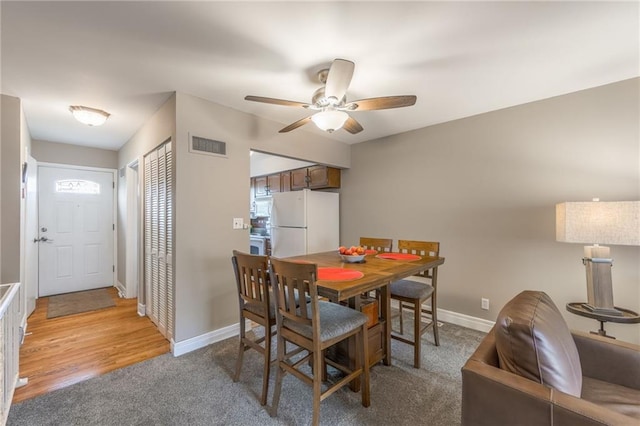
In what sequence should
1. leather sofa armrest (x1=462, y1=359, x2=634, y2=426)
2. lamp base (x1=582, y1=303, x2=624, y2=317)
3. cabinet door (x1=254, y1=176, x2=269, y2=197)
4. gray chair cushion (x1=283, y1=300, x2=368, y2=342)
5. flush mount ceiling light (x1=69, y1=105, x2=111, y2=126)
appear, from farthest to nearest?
cabinet door (x1=254, y1=176, x2=269, y2=197) → flush mount ceiling light (x1=69, y1=105, x2=111, y2=126) → lamp base (x1=582, y1=303, x2=624, y2=317) → gray chair cushion (x1=283, y1=300, x2=368, y2=342) → leather sofa armrest (x1=462, y1=359, x2=634, y2=426)

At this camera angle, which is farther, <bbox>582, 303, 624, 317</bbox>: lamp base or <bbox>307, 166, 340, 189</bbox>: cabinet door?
<bbox>307, 166, 340, 189</bbox>: cabinet door

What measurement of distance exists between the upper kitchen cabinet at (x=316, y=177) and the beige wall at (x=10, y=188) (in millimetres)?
3221

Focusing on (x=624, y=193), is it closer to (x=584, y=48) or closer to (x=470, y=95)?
(x=584, y=48)

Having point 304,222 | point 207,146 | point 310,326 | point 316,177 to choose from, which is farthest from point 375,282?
point 316,177

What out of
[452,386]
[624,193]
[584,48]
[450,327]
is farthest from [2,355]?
[624,193]

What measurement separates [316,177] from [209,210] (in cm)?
201

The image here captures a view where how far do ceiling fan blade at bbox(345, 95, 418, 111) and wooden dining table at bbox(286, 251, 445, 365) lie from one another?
117 cm

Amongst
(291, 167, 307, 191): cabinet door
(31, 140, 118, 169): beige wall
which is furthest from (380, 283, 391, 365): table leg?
(31, 140, 118, 169): beige wall

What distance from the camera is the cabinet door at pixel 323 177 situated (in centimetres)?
413

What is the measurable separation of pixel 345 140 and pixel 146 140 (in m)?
2.60

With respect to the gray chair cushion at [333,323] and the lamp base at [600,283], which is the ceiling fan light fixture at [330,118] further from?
the lamp base at [600,283]

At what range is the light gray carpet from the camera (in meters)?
1.65

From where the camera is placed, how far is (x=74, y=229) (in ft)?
14.1

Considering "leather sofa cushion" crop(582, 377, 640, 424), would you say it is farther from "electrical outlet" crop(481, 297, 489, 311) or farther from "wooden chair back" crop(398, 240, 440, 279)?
"electrical outlet" crop(481, 297, 489, 311)
